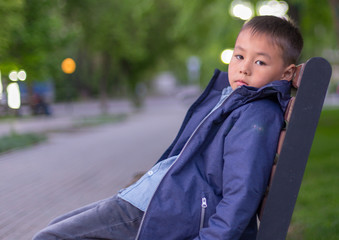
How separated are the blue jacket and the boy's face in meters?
0.13

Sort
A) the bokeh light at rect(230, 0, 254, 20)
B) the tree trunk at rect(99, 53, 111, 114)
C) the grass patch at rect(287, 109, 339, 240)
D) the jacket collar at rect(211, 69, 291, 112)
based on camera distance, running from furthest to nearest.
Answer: the tree trunk at rect(99, 53, 111, 114) < the bokeh light at rect(230, 0, 254, 20) < the grass patch at rect(287, 109, 339, 240) < the jacket collar at rect(211, 69, 291, 112)

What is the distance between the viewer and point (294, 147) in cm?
180

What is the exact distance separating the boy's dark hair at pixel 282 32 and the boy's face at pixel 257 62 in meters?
0.02

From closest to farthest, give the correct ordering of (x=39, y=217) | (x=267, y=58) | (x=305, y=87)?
(x=305, y=87) < (x=267, y=58) < (x=39, y=217)

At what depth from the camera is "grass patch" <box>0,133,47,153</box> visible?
10.1 m

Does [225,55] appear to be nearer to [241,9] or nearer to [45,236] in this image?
[241,9]

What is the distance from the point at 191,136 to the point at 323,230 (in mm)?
2329

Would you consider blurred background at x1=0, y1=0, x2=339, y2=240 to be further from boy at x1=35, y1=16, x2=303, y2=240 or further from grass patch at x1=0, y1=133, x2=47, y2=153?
boy at x1=35, y1=16, x2=303, y2=240

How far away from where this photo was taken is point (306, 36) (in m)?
15.8

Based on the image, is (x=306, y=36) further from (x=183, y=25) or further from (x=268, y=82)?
(x=268, y=82)

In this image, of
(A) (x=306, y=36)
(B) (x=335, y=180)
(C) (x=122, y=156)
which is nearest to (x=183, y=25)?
(A) (x=306, y=36)

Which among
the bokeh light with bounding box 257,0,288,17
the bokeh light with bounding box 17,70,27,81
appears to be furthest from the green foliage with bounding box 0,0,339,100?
the bokeh light with bounding box 257,0,288,17

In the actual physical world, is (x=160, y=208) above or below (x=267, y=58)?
below

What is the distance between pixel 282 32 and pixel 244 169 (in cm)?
70
